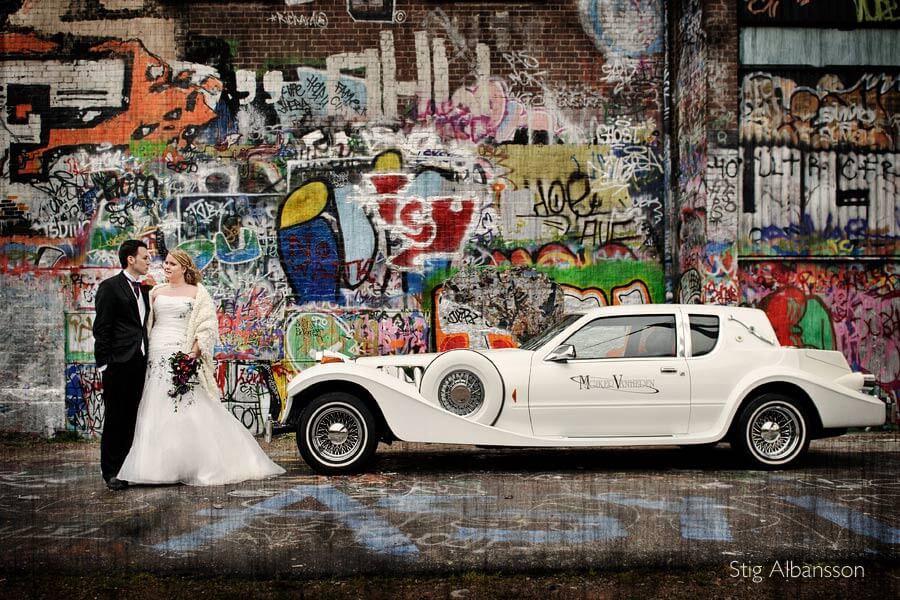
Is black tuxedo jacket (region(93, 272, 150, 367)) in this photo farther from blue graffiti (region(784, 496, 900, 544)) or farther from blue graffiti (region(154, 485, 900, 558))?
blue graffiti (region(784, 496, 900, 544))

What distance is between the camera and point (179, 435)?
7.54 metres

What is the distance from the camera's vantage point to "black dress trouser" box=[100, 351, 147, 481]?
7516 millimetres

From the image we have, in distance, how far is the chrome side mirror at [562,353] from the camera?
7660mm

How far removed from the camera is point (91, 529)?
5.86 metres

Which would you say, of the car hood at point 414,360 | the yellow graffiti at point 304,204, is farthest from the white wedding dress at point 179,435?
the yellow graffiti at point 304,204

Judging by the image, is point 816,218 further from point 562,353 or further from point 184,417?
point 184,417

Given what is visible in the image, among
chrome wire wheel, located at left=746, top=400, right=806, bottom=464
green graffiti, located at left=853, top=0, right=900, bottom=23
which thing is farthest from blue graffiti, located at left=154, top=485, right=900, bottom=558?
green graffiti, located at left=853, top=0, right=900, bottom=23

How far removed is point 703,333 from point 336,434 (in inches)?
139

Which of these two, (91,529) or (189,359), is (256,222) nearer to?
(189,359)

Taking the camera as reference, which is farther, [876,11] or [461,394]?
[876,11]

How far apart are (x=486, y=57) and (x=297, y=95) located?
2.67m

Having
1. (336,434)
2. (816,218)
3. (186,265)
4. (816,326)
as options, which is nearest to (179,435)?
(336,434)

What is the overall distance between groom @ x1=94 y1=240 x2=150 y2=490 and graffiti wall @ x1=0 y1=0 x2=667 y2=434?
3960 millimetres

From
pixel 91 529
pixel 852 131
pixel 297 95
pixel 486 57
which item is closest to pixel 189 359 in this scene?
pixel 91 529
